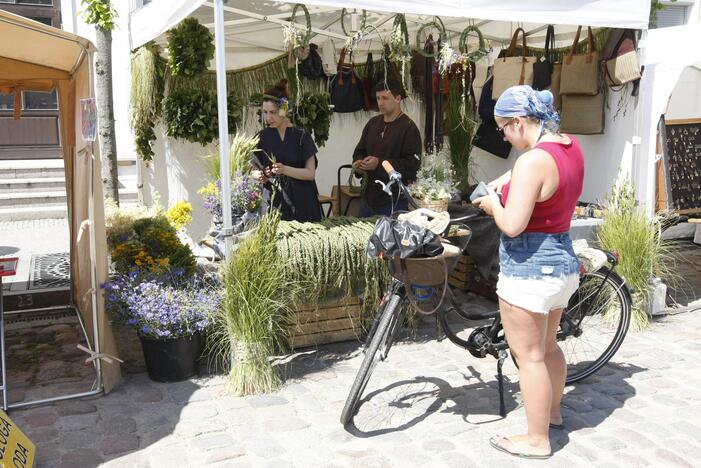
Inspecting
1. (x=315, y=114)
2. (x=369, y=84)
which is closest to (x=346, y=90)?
(x=369, y=84)

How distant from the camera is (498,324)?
366cm

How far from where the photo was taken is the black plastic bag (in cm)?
325

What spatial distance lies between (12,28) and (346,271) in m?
2.34

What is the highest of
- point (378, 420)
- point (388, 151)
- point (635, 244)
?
point (388, 151)

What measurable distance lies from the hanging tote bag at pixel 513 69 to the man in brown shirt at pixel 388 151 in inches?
50.6

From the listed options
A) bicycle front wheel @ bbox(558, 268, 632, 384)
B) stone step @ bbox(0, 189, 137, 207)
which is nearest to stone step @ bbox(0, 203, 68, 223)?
stone step @ bbox(0, 189, 137, 207)

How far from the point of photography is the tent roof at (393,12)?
4.10m

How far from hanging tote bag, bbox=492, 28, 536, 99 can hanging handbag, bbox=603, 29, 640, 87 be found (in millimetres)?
708

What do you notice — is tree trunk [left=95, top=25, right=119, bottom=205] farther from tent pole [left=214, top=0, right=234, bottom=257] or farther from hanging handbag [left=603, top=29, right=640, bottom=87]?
hanging handbag [left=603, top=29, right=640, bottom=87]

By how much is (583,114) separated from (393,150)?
1906 millimetres

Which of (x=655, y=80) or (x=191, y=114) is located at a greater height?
(x=655, y=80)

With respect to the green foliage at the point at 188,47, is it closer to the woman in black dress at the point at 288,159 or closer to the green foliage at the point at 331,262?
the woman in black dress at the point at 288,159

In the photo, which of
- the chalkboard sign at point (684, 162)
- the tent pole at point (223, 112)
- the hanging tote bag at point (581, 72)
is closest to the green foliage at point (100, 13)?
the tent pole at point (223, 112)

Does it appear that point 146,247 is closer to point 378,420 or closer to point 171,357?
point 171,357
